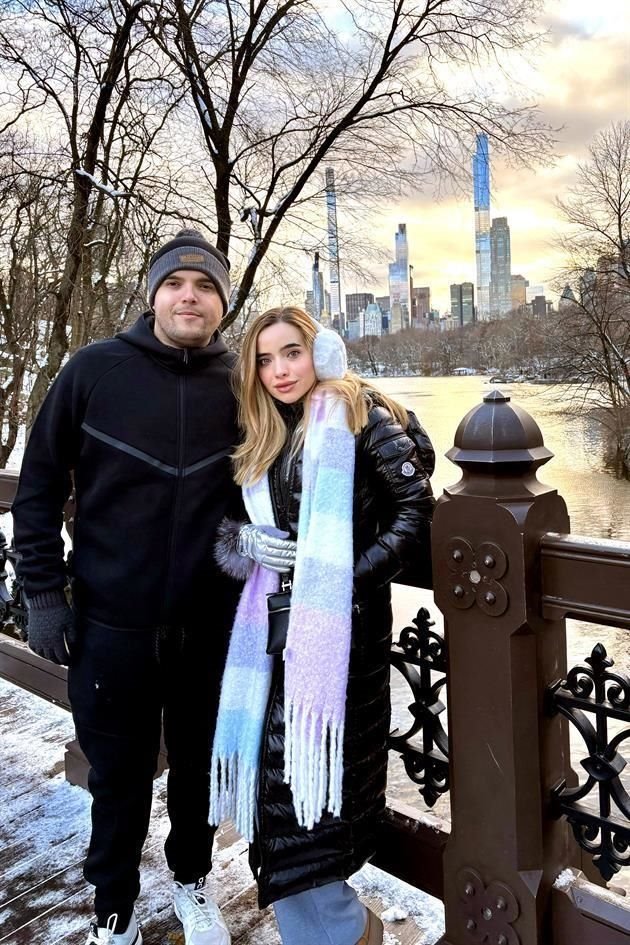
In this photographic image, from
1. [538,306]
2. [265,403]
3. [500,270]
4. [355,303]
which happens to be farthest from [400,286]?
[538,306]

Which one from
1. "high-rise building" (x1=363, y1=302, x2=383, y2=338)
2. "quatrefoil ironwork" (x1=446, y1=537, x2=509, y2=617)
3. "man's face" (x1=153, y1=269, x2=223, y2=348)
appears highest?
"high-rise building" (x1=363, y1=302, x2=383, y2=338)

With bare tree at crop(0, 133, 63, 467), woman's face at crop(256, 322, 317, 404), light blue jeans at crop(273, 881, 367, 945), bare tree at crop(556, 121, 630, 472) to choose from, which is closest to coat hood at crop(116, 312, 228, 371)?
woman's face at crop(256, 322, 317, 404)

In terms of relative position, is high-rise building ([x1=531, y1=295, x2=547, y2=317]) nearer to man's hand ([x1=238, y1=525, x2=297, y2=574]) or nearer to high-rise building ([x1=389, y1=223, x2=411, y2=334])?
high-rise building ([x1=389, y1=223, x2=411, y2=334])

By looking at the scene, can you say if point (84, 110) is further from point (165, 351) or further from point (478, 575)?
point (478, 575)

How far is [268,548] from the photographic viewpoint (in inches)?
70.5

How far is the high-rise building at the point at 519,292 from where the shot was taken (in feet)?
111

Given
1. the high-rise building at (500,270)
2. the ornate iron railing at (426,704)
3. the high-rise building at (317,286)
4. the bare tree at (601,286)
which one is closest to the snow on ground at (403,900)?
the ornate iron railing at (426,704)

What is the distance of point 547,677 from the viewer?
1712 millimetres

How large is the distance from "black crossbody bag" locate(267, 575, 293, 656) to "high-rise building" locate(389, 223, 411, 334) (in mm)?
12366

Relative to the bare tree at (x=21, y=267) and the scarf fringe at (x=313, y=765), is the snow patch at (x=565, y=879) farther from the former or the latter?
the bare tree at (x=21, y=267)

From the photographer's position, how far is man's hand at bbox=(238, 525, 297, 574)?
178 cm

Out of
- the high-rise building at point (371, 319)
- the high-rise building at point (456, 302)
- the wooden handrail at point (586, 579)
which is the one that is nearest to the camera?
the wooden handrail at point (586, 579)

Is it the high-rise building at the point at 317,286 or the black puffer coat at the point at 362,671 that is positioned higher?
the high-rise building at the point at 317,286

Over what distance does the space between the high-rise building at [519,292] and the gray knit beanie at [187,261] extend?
108 ft
